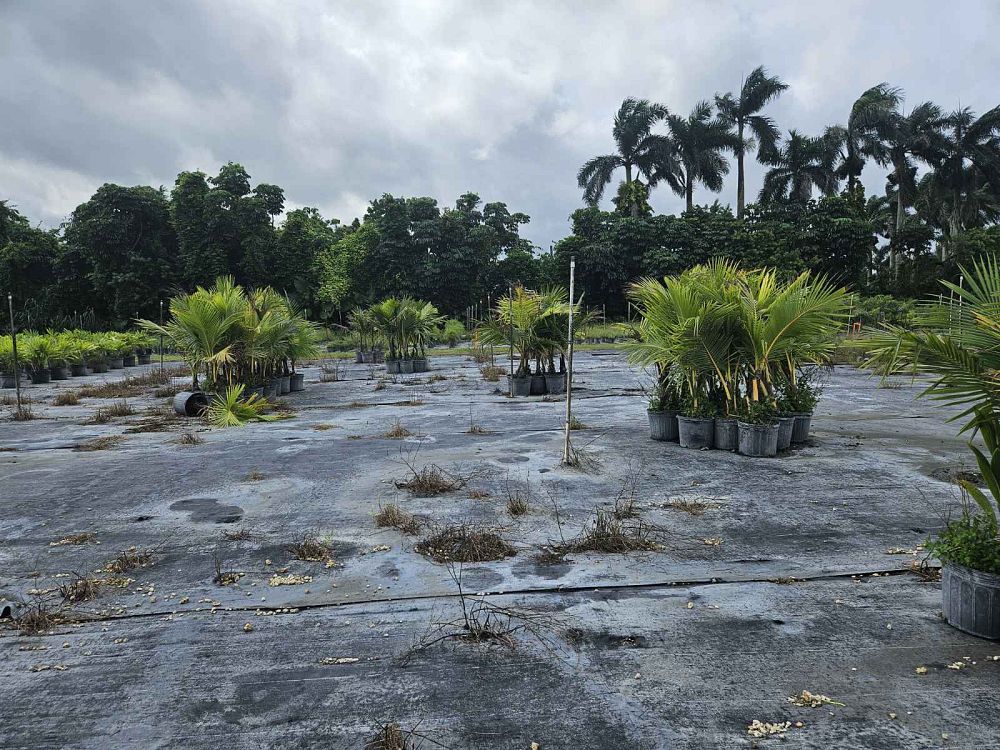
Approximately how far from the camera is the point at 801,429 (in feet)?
23.4

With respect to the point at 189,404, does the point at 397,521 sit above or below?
below

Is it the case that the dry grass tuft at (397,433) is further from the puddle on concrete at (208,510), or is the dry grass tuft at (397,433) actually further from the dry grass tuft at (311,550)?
the dry grass tuft at (311,550)

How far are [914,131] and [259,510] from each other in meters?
40.7

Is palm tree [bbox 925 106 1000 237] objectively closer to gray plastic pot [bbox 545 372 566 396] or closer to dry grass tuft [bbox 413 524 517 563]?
gray plastic pot [bbox 545 372 566 396]

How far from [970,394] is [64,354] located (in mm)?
20304

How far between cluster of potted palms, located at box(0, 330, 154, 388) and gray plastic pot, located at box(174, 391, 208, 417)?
774cm

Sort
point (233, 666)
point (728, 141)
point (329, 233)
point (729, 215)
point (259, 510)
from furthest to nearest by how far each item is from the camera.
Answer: point (329, 233) < point (728, 141) < point (729, 215) < point (259, 510) < point (233, 666)

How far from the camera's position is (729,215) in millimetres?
33906

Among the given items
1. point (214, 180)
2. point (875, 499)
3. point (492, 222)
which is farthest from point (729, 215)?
point (875, 499)

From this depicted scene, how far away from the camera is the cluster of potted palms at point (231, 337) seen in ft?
34.2

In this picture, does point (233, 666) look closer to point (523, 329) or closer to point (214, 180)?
point (523, 329)

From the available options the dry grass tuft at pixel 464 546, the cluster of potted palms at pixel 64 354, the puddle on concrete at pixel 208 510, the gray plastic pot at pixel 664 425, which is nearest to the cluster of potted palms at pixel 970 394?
the dry grass tuft at pixel 464 546

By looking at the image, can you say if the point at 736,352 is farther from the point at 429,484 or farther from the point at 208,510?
the point at 208,510

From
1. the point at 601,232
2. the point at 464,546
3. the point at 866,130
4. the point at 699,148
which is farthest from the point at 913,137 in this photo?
the point at 464,546
